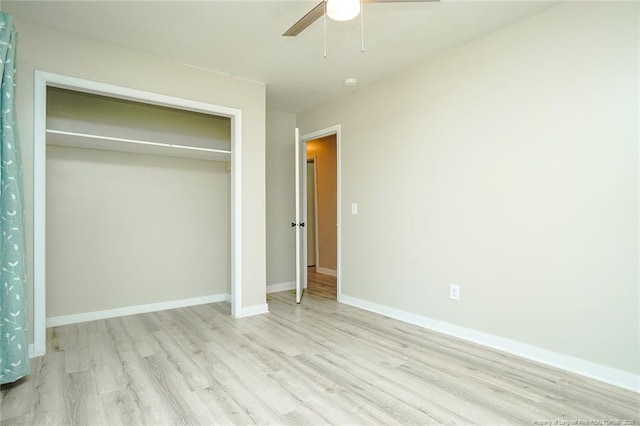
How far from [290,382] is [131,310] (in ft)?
7.53

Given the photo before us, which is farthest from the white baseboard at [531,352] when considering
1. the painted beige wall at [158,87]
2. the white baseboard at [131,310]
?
the white baseboard at [131,310]

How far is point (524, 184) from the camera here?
248 cm

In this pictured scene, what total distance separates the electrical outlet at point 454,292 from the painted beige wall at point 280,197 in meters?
2.44

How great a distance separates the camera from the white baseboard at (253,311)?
3.48 m

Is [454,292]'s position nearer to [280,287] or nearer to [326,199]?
[280,287]

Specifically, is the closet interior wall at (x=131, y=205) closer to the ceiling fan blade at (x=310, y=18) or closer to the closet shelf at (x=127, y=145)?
the closet shelf at (x=127, y=145)

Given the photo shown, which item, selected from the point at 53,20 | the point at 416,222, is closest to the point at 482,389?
the point at 416,222

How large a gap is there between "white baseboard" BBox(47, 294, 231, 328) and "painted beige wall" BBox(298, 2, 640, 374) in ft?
6.64

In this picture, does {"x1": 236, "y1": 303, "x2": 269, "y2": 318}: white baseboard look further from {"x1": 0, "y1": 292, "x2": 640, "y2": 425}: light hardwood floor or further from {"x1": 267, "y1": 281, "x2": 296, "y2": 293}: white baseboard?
{"x1": 267, "y1": 281, "x2": 296, "y2": 293}: white baseboard

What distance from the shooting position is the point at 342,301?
407 centimetres

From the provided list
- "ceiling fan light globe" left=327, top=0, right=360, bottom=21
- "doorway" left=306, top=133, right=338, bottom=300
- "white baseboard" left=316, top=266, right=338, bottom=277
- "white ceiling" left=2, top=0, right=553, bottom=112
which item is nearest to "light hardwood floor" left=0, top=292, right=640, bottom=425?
"ceiling fan light globe" left=327, top=0, right=360, bottom=21

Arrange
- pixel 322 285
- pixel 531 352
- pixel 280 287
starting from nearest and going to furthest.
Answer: pixel 531 352, pixel 280 287, pixel 322 285

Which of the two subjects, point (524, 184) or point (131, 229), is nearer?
point (524, 184)

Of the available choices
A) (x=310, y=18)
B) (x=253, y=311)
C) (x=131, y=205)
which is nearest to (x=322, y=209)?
(x=253, y=311)
